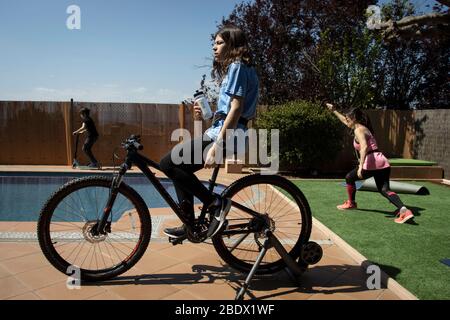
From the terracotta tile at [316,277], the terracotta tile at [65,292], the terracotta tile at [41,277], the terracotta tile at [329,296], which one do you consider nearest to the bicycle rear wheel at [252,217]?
the terracotta tile at [316,277]

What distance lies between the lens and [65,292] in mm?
2768

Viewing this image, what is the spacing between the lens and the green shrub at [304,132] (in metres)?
10.1

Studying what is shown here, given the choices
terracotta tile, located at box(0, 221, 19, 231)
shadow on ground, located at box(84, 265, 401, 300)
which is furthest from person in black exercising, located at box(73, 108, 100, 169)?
shadow on ground, located at box(84, 265, 401, 300)

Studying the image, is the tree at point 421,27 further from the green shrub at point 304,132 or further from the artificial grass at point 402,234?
the green shrub at point 304,132

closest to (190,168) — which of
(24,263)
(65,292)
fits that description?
(65,292)

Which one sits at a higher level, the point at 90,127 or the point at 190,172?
the point at 90,127

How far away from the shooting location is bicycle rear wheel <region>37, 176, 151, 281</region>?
2869mm

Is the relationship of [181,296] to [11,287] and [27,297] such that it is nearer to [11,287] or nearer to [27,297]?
[27,297]

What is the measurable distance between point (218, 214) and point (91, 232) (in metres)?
1.02

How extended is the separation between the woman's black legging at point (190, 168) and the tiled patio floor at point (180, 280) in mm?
578

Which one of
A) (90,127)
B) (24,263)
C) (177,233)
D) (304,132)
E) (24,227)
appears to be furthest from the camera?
(90,127)

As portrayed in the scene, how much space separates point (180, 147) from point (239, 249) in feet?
4.33
